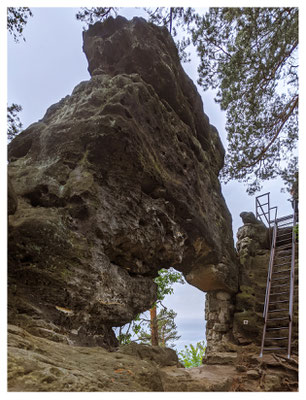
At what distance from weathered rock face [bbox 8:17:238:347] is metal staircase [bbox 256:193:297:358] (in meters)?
1.08

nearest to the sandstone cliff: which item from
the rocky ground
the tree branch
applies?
the rocky ground

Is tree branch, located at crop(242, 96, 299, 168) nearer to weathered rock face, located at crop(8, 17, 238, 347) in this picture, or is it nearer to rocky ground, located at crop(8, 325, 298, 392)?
weathered rock face, located at crop(8, 17, 238, 347)

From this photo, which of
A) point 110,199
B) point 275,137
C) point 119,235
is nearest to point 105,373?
point 119,235

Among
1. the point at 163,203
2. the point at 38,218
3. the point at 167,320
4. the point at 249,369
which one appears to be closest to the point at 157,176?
the point at 163,203

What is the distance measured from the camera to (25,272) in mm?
3314

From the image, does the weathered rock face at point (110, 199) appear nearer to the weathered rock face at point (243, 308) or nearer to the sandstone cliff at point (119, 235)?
the sandstone cliff at point (119, 235)

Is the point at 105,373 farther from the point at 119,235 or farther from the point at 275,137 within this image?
the point at 275,137

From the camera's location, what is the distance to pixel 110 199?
4.46 meters

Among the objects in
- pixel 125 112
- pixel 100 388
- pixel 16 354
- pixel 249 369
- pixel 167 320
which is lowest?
pixel 167 320

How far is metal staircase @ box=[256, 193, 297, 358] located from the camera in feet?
19.9

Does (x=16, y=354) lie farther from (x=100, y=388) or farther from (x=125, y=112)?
(x=125, y=112)

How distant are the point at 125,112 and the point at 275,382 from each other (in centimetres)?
520

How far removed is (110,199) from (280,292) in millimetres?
4995

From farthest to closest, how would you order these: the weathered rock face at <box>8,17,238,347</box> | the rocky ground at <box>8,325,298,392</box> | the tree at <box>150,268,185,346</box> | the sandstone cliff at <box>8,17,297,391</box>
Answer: the tree at <box>150,268,185,346</box>, the weathered rock face at <box>8,17,238,347</box>, the sandstone cliff at <box>8,17,297,391</box>, the rocky ground at <box>8,325,298,392</box>
